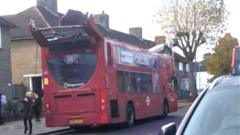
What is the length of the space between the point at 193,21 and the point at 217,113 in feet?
175

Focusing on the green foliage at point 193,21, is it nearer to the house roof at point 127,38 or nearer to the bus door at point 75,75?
the house roof at point 127,38

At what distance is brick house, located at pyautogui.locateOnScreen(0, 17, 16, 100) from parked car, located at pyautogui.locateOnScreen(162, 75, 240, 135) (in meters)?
35.5

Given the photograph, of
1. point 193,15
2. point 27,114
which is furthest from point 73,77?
point 193,15

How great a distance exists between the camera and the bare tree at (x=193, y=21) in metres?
58.3

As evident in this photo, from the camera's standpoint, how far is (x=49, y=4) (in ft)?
187

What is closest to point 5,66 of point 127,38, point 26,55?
point 26,55

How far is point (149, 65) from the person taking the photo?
28719mm

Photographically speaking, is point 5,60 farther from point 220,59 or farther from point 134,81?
point 220,59

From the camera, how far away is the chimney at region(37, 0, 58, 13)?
184 feet

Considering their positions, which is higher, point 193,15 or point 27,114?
point 193,15

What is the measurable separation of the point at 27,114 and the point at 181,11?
37345mm

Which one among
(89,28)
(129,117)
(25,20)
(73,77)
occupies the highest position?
(25,20)

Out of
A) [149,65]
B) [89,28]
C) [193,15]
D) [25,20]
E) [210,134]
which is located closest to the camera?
[210,134]

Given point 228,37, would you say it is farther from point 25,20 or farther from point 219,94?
point 219,94
